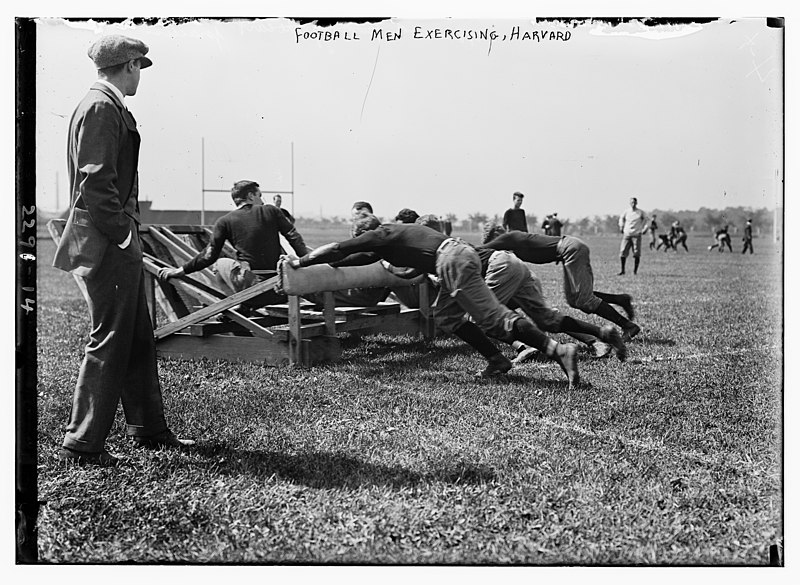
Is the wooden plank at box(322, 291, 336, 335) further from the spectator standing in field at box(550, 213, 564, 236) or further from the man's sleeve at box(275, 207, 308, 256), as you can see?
the spectator standing in field at box(550, 213, 564, 236)

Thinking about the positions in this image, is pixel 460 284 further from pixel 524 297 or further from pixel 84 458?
pixel 84 458

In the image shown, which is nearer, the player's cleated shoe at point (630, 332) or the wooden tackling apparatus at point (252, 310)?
the player's cleated shoe at point (630, 332)

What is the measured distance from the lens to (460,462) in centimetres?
460

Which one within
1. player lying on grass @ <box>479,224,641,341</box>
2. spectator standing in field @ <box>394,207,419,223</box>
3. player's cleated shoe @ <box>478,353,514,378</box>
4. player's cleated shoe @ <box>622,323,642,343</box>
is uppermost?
spectator standing in field @ <box>394,207,419,223</box>

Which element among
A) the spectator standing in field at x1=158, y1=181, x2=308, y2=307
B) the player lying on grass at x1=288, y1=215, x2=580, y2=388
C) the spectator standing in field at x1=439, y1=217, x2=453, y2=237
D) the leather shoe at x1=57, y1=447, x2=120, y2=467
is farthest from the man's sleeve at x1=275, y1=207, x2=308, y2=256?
the leather shoe at x1=57, y1=447, x2=120, y2=467

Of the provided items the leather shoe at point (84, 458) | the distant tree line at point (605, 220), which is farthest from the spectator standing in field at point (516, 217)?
the leather shoe at point (84, 458)

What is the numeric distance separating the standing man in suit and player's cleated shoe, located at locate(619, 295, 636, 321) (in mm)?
2480

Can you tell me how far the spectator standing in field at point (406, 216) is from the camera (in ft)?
16.4

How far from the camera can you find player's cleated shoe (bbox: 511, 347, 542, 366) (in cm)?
507

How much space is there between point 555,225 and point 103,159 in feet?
7.19

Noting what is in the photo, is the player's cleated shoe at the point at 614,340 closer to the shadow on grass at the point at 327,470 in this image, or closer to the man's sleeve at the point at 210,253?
the shadow on grass at the point at 327,470

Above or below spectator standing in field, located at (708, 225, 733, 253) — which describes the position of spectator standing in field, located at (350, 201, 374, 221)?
above

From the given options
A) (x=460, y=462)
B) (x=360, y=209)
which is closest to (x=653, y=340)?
(x=460, y=462)

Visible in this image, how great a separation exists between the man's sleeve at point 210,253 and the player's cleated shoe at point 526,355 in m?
1.81
